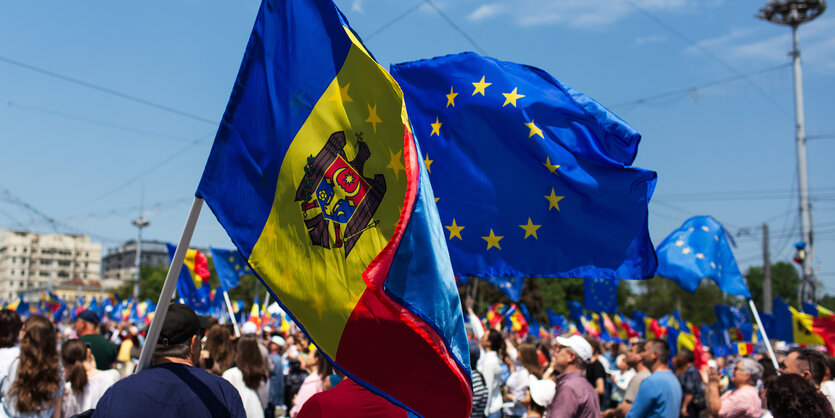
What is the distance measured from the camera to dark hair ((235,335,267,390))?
6723mm

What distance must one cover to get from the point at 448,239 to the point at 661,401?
7.82ft

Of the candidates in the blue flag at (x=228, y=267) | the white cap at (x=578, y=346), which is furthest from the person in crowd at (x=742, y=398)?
the blue flag at (x=228, y=267)

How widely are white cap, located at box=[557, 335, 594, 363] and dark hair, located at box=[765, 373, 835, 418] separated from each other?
1708 mm

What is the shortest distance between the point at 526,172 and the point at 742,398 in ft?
9.35

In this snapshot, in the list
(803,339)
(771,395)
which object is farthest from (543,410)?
(803,339)

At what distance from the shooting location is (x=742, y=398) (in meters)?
6.36

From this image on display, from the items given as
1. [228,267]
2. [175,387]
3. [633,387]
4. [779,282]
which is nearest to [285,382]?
[633,387]

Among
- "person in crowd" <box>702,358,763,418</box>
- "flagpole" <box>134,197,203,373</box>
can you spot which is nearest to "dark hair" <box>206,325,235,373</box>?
"flagpole" <box>134,197,203,373</box>

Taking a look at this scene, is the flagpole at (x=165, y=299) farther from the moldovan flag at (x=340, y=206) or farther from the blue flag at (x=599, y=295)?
the blue flag at (x=599, y=295)

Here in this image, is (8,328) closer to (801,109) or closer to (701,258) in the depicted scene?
(701,258)

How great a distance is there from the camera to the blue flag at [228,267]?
49.7 ft

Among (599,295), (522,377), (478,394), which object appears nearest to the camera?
(478,394)

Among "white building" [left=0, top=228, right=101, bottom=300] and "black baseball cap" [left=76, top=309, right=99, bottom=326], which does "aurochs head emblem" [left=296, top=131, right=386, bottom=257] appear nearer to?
"black baseball cap" [left=76, top=309, right=99, bottom=326]

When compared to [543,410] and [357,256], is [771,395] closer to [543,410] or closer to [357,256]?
[543,410]
